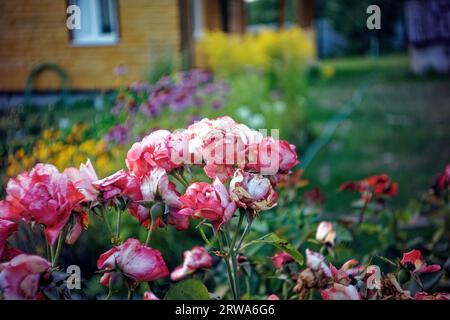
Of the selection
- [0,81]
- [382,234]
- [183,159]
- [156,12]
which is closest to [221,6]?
[156,12]

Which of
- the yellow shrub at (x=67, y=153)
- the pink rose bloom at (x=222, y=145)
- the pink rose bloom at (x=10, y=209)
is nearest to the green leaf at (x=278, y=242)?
the pink rose bloom at (x=222, y=145)

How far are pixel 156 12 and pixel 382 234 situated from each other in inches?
57.6

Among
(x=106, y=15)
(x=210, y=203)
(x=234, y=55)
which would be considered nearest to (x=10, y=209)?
(x=210, y=203)

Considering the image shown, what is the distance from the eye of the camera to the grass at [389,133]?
12.7 ft

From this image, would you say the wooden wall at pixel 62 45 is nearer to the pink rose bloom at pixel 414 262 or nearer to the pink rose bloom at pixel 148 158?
the pink rose bloom at pixel 148 158

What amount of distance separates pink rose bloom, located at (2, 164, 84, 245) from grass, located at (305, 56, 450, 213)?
246 centimetres

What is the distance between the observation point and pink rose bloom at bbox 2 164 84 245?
0.87 meters

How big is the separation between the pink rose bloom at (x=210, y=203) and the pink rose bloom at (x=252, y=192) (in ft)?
0.04

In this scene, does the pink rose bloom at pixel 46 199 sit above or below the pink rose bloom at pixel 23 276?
above

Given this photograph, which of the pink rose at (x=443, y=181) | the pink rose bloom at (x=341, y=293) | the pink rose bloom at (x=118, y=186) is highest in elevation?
the pink rose bloom at (x=118, y=186)

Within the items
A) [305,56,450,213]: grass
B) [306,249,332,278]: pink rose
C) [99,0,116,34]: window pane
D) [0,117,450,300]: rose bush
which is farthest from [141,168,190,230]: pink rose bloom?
[305,56,450,213]: grass

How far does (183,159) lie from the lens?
0.95 m

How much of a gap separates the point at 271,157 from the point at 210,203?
12cm

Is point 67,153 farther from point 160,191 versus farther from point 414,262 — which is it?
point 414,262
